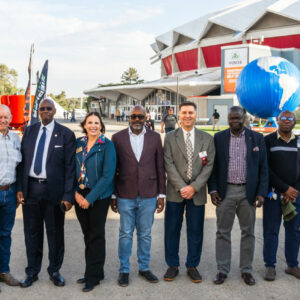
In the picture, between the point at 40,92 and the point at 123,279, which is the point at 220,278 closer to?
the point at 123,279

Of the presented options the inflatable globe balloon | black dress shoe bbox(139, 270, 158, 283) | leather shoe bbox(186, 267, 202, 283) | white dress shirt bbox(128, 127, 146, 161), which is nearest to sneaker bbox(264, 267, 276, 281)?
leather shoe bbox(186, 267, 202, 283)

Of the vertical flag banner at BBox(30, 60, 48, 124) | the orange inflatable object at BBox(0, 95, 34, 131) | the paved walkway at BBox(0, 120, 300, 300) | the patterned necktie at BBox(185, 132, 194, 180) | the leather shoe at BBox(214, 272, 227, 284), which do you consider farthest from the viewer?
the orange inflatable object at BBox(0, 95, 34, 131)

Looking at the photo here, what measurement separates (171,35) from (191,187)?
66.7 m

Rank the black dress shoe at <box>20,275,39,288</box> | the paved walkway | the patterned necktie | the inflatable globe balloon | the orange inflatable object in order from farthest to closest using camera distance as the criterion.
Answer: the orange inflatable object
the inflatable globe balloon
the patterned necktie
the black dress shoe at <box>20,275,39,288</box>
the paved walkway

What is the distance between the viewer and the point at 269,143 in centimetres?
420

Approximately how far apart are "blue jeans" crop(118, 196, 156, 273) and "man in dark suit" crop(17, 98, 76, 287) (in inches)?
24.6

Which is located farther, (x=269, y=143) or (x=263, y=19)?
(x=263, y=19)

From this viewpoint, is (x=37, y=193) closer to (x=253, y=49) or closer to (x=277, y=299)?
(x=277, y=299)

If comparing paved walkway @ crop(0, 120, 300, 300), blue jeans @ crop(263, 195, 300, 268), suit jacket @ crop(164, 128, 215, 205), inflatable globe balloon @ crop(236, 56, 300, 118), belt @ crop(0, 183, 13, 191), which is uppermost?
inflatable globe balloon @ crop(236, 56, 300, 118)

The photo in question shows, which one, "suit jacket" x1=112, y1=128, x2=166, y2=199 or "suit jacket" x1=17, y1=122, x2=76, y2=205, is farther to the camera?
"suit jacket" x1=112, y1=128, x2=166, y2=199

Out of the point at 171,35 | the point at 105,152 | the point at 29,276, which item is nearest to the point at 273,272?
the point at 105,152

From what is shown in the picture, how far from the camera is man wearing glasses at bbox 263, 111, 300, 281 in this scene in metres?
4.07

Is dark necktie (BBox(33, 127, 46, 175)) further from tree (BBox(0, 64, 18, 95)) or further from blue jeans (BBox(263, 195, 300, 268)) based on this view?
tree (BBox(0, 64, 18, 95))

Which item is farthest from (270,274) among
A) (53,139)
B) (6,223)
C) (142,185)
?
(6,223)
